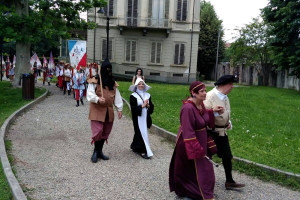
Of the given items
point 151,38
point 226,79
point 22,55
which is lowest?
point 226,79

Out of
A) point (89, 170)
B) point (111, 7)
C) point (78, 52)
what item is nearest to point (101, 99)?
point (89, 170)

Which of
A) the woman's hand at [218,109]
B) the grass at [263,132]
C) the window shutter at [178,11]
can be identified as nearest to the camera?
the woman's hand at [218,109]

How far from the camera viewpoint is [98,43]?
103 ft

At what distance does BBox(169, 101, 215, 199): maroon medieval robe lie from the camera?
4477 mm

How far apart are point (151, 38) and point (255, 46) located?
36.4 ft

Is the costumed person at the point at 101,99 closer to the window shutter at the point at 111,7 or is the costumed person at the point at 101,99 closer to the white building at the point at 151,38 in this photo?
the white building at the point at 151,38

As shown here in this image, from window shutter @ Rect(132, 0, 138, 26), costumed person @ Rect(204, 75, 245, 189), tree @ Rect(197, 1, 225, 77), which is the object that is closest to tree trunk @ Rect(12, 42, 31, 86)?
window shutter @ Rect(132, 0, 138, 26)

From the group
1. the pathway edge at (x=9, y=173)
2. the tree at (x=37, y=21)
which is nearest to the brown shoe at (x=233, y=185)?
the pathway edge at (x=9, y=173)

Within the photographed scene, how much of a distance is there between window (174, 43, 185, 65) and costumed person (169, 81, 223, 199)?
27464mm

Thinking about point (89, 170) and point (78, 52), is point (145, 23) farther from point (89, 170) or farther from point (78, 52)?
point (89, 170)

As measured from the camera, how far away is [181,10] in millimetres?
31438

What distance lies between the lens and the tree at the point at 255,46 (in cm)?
3400

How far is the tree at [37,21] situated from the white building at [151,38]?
39.4ft

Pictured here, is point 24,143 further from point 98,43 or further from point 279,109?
point 98,43
